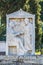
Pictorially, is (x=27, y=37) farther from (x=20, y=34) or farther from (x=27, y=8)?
(x=27, y=8)

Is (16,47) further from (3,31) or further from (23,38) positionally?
(3,31)

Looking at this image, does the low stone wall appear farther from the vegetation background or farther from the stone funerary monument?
the vegetation background

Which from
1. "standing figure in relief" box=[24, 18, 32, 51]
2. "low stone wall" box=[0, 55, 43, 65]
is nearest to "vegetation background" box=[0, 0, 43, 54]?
"standing figure in relief" box=[24, 18, 32, 51]

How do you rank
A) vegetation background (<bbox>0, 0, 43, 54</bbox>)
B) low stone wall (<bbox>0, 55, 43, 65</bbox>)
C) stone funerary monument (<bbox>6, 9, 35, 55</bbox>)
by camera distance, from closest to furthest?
low stone wall (<bbox>0, 55, 43, 65</bbox>), stone funerary monument (<bbox>6, 9, 35, 55</bbox>), vegetation background (<bbox>0, 0, 43, 54</bbox>)

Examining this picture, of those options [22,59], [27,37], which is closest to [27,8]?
[27,37]

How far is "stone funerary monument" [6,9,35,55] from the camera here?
27.8ft

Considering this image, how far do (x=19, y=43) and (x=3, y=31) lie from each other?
20.1ft

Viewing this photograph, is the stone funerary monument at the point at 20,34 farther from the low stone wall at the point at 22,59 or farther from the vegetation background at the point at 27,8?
the vegetation background at the point at 27,8

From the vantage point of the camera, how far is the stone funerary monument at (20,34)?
27.8 feet

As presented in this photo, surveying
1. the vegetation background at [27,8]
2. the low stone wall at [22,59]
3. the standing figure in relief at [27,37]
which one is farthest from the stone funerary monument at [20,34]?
the vegetation background at [27,8]

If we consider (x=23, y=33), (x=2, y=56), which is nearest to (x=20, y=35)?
(x=23, y=33)

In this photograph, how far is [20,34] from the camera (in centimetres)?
852

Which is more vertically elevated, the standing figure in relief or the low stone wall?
the standing figure in relief

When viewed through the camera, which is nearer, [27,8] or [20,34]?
[20,34]
